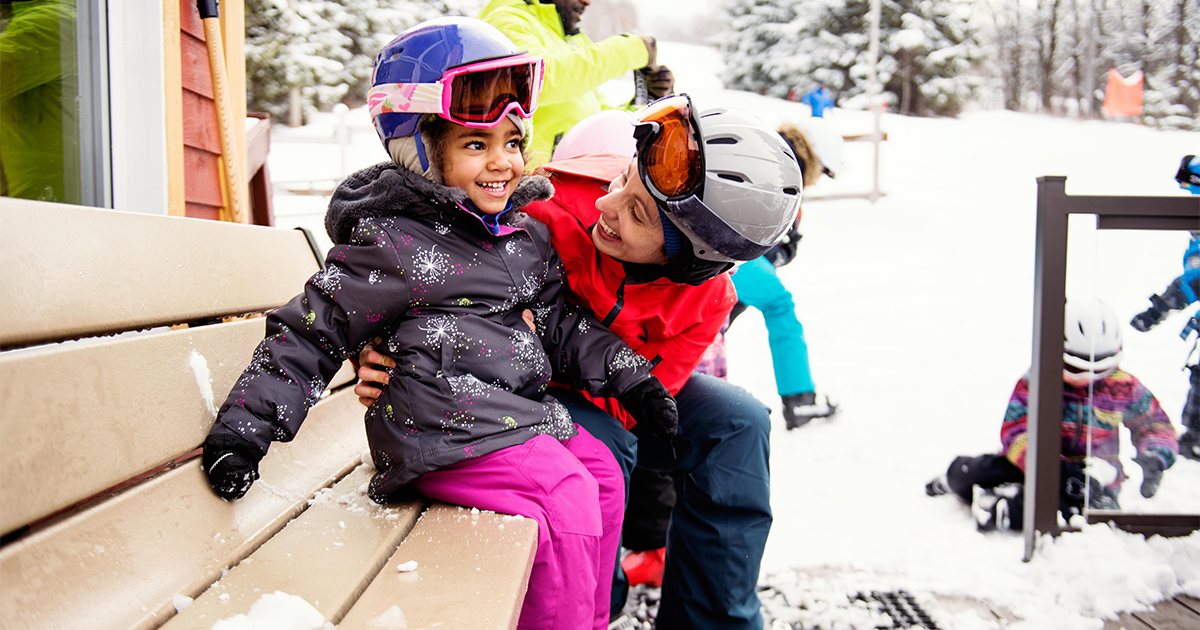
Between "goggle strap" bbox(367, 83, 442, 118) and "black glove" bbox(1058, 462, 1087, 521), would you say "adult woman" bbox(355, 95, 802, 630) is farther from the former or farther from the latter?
"black glove" bbox(1058, 462, 1087, 521)

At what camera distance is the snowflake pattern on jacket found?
2.78 metres

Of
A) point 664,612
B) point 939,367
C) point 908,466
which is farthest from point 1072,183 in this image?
point 664,612

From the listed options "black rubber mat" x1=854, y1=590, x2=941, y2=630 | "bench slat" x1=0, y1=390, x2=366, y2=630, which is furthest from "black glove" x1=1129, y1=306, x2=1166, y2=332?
"bench slat" x1=0, y1=390, x2=366, y2=630

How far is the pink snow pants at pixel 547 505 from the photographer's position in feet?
5.08

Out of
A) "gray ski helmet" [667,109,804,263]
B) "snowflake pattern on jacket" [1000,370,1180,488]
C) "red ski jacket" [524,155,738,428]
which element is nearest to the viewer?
"gray ski helmet" [667,109,804,263]

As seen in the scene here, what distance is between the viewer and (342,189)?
189 cm

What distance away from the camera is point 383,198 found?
70.5 inches

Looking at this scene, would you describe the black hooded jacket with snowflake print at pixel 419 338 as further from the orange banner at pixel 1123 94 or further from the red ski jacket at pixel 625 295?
the orange banner at pixel 1123 94

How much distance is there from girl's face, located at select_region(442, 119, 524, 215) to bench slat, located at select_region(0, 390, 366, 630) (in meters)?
0.81

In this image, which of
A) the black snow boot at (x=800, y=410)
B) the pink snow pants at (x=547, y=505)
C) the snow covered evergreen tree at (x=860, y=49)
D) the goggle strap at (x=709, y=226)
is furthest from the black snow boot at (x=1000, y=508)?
the snow covered evergreen tree at (x=860, y=49)

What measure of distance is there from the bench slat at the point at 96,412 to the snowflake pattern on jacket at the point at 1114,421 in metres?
2.86

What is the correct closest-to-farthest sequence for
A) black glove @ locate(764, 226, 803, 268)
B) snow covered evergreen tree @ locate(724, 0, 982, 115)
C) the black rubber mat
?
1. the black rubber mat
2. black glove @ locate(764, 226, 803, 268)
3. snow covered evergreen tree @ locate(724, 0, 982, 115)

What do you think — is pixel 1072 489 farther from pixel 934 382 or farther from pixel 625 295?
pixel 934 382

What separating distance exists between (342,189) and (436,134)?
0.91 ft
